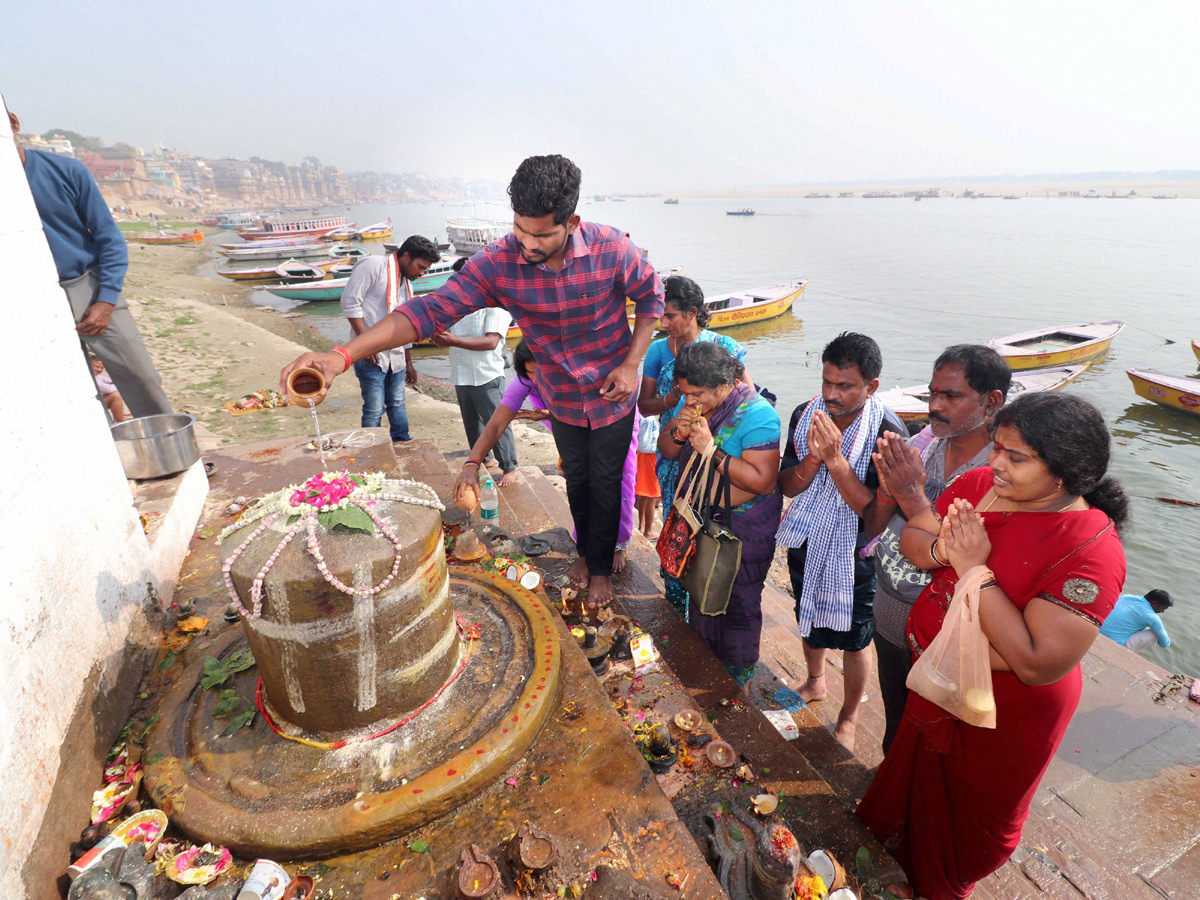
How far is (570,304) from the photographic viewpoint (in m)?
3.18

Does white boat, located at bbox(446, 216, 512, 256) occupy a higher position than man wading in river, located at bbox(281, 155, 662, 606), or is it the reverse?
man wading in river, located at bbox(281, 155, 662, 606)

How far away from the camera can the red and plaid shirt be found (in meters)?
3.08

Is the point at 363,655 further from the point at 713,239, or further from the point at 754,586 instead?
the point at 713,239

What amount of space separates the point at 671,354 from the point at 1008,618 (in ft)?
10.2

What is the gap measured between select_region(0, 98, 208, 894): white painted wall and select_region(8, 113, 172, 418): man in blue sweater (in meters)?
1.98

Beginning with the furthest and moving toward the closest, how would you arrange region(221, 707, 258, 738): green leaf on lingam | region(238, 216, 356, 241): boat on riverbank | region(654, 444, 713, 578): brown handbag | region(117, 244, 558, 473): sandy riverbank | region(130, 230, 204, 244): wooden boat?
region(238, 216, 356, 241): boat on riverbank, region(130, 230, 204, 244): wooden boat, region(117, 244, 558, 473): sandy riverbank, region(654, 444, 713, 578): brown handbag, region(221, 707, 258, 738): green leaf on lingam

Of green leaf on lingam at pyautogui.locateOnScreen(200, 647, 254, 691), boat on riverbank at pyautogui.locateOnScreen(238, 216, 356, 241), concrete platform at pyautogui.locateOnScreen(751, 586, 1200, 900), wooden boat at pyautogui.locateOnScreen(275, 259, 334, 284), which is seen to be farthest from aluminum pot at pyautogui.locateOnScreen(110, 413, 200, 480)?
boat on riverbank at pyautogui.locateOnScreen(238, 216, 356, 241)

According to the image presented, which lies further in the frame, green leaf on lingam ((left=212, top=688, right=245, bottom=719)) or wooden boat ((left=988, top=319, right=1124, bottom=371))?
wooden boat ((left=988, top=319, right=1124, bottom=371))

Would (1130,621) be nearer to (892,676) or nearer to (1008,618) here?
(892,676)

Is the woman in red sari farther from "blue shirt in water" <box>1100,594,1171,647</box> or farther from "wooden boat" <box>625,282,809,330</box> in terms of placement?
"wooden boat" <box>625,282,809,330</box>

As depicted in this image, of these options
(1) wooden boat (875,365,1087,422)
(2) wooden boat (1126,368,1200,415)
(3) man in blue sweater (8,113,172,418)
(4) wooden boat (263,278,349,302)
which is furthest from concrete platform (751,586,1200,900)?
(4) wooden boat (263,278,349,302)

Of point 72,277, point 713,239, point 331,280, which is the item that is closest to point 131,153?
point 713,239

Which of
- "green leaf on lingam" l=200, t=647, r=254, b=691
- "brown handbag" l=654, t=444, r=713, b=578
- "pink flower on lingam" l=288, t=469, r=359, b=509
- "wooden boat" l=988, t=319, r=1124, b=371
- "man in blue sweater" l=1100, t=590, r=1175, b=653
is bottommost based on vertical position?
"wooden boat" l=988, t=319, r=1124, b=371

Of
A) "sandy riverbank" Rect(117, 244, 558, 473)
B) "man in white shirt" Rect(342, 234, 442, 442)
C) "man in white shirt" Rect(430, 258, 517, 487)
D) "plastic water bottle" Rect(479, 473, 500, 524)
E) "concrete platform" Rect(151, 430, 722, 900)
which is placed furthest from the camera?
"sandy riverbank" Rect(117, 244, 558, 473)
